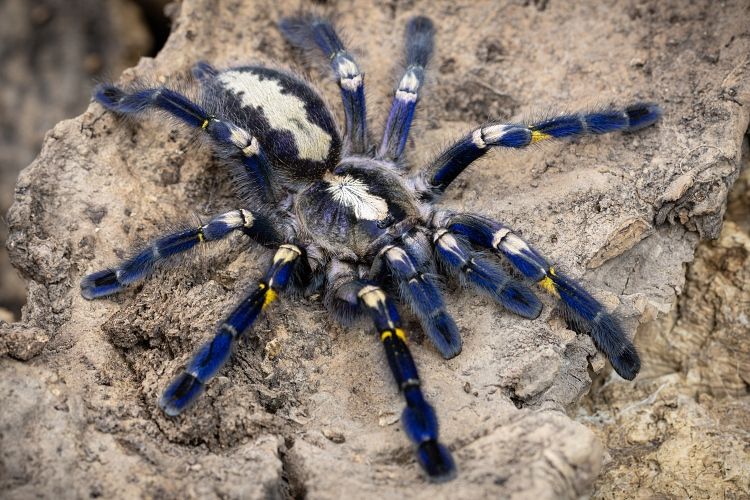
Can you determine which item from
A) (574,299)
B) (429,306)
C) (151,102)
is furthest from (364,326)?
(151,102)

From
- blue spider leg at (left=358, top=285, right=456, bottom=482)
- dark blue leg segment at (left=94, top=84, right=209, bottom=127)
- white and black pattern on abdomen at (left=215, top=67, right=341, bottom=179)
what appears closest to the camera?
blue spider leg at (left=358, top=285, right=456, bottom=482)

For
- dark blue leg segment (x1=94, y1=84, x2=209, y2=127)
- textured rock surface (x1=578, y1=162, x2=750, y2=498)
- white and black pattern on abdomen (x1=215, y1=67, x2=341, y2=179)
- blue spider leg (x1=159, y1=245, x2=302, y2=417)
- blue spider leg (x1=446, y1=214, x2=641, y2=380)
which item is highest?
dark blue leg segment (x1=94, y1=84, x2=209, y2=127)

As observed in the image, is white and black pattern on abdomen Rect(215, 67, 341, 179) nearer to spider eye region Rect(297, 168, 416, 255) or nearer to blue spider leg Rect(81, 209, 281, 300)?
spider eye region Rect(297, 168, 416, 255)

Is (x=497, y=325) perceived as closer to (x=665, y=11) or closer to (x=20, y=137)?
(x=665, y=11)

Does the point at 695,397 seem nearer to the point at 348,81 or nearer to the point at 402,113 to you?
the point at 402,113

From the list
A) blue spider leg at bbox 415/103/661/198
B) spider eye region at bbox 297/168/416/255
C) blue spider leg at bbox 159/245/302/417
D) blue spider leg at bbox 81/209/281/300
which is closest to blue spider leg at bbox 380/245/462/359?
spider eye region at bbox 297/168/416/255

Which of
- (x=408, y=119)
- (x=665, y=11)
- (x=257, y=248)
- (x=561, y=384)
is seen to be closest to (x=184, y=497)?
(x=257, y=248)
